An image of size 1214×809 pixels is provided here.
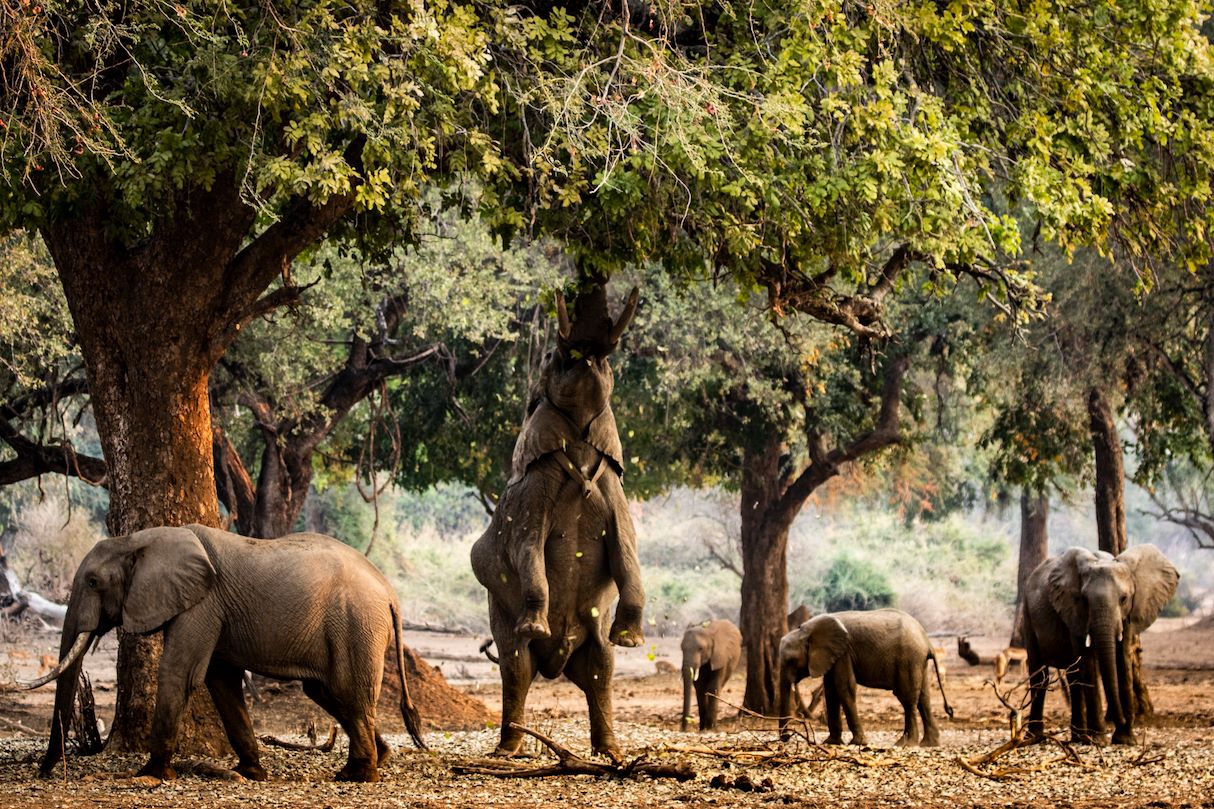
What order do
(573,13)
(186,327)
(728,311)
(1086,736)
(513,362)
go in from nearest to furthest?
(186,327) → (573,13) → (1086,736) → (728,311) → (513,362)

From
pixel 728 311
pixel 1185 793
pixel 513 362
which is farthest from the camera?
pixel 513 362

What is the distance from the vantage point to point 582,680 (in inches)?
434

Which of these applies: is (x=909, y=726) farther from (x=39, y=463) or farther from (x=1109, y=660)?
(x=39, y=463)

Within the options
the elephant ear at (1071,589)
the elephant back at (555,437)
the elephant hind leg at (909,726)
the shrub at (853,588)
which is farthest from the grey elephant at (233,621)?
the shrub at (853,588)

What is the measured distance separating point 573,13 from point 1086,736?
7551mm

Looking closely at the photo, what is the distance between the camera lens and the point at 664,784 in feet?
31.5

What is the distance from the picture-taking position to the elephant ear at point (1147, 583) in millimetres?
14781

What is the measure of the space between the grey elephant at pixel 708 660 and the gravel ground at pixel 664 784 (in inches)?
240

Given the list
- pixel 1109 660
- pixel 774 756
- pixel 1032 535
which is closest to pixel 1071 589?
pixel 1109 660

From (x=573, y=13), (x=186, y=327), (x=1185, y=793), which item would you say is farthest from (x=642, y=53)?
(x=1185, y=793)

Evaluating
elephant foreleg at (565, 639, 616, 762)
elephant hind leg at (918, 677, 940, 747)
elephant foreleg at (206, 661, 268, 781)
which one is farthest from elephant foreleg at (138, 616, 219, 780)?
elephant hind leg at (918, 677, 940, 747)

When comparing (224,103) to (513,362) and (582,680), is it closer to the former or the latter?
(582,680)

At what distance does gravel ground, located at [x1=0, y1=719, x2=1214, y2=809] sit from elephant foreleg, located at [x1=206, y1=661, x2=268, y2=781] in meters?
0.20

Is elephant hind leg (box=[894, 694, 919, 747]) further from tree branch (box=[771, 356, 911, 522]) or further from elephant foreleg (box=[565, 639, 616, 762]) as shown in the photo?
tree branch (box=[771, 356, 911, 522])
